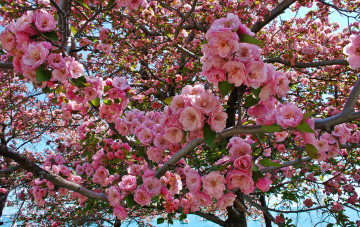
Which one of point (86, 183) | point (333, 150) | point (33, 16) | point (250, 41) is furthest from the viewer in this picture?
point (86, 183)

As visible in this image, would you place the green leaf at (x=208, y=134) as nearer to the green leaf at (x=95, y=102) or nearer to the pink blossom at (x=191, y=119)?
the pink blossom at (x=191, y=119)

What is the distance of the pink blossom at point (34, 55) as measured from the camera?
1345mm

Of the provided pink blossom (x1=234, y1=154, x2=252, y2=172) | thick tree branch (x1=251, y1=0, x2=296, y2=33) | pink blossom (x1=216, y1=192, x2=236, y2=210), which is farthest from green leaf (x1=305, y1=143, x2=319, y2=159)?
thick tree branch (x1=251, y1=0, x2=296, y2=33)

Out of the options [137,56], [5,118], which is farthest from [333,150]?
[5,118]

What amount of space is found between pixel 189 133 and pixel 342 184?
14.3ft

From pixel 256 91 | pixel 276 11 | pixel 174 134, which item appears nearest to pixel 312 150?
pixel 256 91

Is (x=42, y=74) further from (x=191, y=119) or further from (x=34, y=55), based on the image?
(x=191, y=119)

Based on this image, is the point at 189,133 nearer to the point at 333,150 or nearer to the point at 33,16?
the point at 33,16

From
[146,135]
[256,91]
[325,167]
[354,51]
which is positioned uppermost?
[325,167]

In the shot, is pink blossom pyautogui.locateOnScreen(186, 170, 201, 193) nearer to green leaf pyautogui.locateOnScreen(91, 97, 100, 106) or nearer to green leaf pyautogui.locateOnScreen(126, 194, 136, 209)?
green leaf pyautogui.locateOnScreen(126, 194, 136, 209)

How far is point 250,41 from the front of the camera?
1104mm

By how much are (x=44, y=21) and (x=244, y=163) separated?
1.51 metres

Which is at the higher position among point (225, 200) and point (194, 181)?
point (194, 181)

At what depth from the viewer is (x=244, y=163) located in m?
1.39
